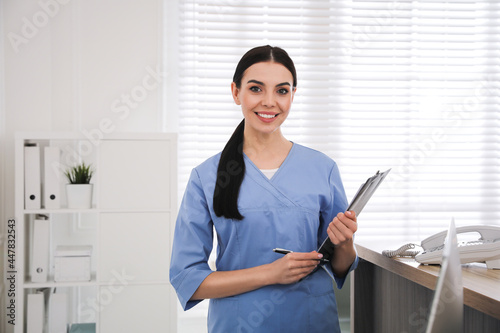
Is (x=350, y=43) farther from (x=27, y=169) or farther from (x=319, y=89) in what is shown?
(x=27, y=169)

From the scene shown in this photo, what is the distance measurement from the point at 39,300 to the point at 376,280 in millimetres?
1684

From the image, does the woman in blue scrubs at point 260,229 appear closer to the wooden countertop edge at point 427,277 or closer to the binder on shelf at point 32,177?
the wooden countertop edge at point 427,277

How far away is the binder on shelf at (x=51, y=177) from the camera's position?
7.79 feet

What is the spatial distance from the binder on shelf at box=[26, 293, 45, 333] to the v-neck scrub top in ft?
4.47

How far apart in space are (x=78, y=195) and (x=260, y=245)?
1390mm

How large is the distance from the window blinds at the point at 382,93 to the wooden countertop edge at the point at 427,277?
1.37 metres

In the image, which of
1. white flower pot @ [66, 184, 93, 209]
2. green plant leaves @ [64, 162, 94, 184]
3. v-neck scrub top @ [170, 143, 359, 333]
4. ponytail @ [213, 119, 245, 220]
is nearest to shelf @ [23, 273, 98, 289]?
white flower pot @ [66, 184, 93, 209]

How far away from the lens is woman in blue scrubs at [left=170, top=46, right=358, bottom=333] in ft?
4.42

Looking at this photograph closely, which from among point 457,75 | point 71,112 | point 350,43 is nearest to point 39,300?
point 71,112

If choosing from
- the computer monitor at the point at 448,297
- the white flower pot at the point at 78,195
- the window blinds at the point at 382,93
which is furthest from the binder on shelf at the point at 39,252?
the computer monitor at the point at 448,297

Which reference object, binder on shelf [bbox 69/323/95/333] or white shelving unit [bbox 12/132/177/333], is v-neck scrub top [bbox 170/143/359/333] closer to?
white shelving unit [bbox 12/132/177/333]

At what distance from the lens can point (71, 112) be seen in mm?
2744

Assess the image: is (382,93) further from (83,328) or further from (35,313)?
(35,313)

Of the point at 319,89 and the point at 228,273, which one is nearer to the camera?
the point at 228,273
